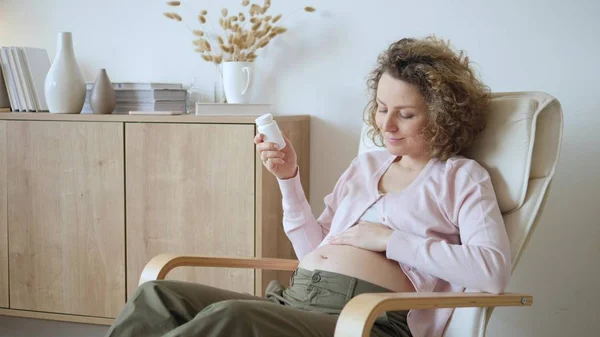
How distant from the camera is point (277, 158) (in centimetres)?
187

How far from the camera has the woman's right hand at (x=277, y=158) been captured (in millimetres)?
1845

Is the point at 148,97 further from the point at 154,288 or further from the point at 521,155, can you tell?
the point at 521,155

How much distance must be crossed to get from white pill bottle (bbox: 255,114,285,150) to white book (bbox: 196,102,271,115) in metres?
0.59

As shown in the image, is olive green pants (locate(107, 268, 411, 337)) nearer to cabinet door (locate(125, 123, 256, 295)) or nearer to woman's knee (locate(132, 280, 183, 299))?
woman's knee (locate(132, 280, 183, 299))

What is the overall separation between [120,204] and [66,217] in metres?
0.20

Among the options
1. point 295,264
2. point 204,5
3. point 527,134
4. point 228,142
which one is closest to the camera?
point 527,134

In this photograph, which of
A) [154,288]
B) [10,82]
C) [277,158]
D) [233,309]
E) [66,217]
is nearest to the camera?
[233,309]

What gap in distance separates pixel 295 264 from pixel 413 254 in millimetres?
383

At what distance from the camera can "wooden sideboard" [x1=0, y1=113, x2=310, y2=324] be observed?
232 centimetres

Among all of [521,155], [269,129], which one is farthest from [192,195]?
[521,155]

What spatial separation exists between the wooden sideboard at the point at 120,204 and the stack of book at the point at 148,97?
21 centimetres

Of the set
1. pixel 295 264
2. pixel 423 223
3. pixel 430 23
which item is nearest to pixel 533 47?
pixel 430 23

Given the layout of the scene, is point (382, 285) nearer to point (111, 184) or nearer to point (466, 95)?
point (466, 95)

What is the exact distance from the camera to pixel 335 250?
180 cm
